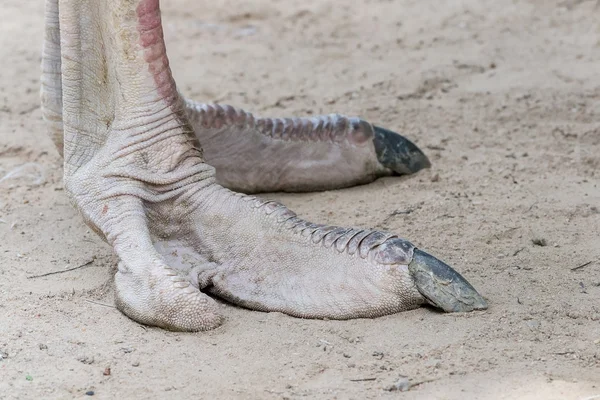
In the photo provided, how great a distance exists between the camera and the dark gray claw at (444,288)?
2.77m

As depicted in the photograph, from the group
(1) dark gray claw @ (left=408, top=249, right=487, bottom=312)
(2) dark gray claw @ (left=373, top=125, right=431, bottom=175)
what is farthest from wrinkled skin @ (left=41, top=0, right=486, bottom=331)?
(2) dark gray claw @ (left=373, top=125, right=431, bottom=175)

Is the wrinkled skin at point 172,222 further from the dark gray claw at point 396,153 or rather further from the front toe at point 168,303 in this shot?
the dark gray claw at point 396,153

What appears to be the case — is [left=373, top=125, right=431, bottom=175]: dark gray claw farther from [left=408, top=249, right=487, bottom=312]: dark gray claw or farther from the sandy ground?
[left=408, top=249, right=487, bottom=312]: dark gray claw

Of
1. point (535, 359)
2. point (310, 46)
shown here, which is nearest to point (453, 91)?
point (310, 46)

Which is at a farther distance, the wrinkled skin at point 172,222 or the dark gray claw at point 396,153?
the dark gray claw at point 396,153

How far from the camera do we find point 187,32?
6305 millimetres

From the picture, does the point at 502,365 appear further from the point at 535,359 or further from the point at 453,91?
the point at 453,91

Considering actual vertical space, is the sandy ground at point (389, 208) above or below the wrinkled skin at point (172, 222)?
below

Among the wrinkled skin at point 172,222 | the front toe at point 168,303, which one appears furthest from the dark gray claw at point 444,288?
the front toe at point 168,303

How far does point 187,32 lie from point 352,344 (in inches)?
157

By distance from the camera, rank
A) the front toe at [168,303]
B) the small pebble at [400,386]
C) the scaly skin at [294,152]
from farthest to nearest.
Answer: the scaly skin at [294,152] < the front toe at [168,303] < the small pebble at [400,386]

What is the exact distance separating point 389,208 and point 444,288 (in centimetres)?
91

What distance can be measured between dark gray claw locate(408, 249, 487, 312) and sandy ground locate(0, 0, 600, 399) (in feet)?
0.12

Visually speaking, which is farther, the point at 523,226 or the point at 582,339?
the point at 523,226
